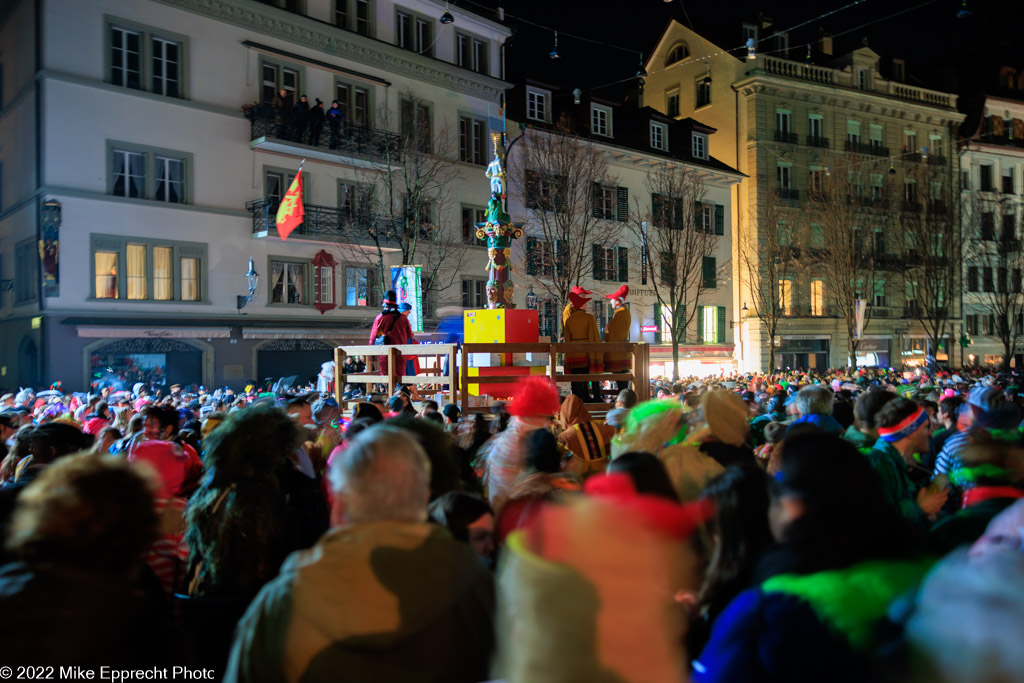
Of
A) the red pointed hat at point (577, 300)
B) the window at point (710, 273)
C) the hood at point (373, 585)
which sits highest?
the window at point (710, 273)

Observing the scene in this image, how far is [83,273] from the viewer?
2061cm

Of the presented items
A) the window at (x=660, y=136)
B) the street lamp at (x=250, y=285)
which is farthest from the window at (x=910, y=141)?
the street lamp at (x=250, y=285)

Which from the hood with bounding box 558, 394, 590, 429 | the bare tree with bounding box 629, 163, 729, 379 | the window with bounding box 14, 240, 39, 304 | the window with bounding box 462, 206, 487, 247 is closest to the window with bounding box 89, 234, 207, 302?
the window with bounding box 14, 240, 39, 304

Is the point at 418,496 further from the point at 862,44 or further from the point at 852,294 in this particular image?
the point at 862,44

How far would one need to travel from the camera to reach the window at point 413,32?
27781 millimetres

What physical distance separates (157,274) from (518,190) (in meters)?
13.5

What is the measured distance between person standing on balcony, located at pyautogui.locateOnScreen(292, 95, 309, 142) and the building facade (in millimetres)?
22056

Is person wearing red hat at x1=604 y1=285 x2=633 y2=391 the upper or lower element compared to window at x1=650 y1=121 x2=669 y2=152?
lower

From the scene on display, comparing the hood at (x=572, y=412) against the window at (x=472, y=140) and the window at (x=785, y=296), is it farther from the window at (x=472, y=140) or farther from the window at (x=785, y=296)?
the window at (x=785, y=296)

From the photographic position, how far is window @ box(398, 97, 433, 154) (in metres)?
27.0

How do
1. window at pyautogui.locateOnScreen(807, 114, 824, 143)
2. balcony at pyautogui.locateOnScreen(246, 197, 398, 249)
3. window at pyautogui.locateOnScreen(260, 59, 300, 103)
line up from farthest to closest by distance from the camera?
window at pyautogui.locateOnScreen(807, 114, 824, 143) < window at pyautogui.locateOnScreen(260, 59, 300, 103) < balcony at pyautogui.locateOnScreen(246, 197, 398, 249)

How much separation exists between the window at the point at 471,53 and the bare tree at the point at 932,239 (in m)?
21.2

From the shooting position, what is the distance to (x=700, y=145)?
3731 cm

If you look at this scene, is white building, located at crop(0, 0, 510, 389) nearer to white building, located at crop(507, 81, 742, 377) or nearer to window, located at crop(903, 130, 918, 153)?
white building, located at crop(507, 81, 742, 377)
